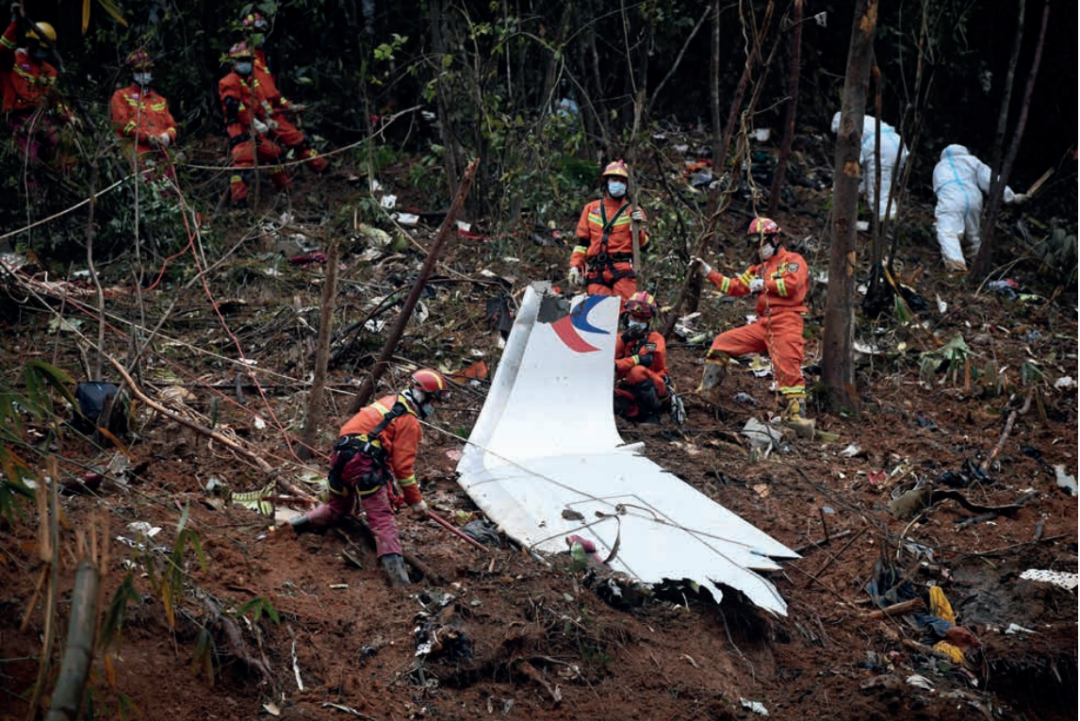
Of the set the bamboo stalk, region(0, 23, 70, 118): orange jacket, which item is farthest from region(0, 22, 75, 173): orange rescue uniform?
the bamboo stalk

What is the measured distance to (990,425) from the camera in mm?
8945

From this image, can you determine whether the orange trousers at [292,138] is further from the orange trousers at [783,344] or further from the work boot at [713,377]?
the orange trousers at [783,344]

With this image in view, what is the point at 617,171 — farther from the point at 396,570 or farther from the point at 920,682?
the point at 920,682

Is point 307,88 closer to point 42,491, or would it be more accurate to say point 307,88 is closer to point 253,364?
point 253,364

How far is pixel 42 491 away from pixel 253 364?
541 cm

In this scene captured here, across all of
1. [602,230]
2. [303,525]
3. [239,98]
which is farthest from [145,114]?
[303,525]

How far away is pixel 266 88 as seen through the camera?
440 inches

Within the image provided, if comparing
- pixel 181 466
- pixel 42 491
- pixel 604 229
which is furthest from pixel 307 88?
pixel 42 491

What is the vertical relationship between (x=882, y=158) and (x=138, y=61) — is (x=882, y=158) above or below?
below

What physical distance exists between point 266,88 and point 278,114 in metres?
0.37

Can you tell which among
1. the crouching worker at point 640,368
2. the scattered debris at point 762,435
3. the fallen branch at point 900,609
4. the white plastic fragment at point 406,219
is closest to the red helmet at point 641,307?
the crouching worker at point 640,368

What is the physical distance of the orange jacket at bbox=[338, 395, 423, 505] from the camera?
223 inches

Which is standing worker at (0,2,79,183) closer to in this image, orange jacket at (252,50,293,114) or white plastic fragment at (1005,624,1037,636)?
orange jacket at (252,50,293,114)

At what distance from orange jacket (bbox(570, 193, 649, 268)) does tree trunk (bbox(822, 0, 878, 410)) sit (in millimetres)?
1636
